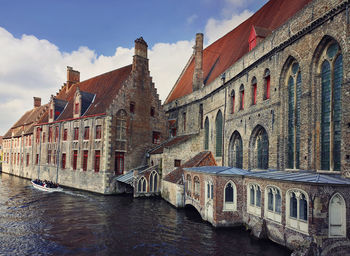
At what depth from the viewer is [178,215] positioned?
16844 mm

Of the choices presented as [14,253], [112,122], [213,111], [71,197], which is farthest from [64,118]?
[14,253]

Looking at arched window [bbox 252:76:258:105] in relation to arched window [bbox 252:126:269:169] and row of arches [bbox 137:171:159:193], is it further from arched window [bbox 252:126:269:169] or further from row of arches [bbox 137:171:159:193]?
row of arches [bbox 137:171:159:193]

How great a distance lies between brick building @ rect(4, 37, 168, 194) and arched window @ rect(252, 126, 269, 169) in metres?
13.2

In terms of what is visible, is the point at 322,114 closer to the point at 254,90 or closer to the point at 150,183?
the point at 254,90

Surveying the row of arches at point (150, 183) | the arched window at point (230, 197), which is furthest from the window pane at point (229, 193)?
the row of arches at point (150, 183)

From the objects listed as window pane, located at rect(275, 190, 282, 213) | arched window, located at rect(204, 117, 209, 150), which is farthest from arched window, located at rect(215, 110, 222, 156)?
window pane, located at rect(275, 190, 282, 213)

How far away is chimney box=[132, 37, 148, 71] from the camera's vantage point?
2680cm

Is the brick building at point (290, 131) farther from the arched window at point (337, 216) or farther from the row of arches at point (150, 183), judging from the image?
the row of arches at point (150, 183)

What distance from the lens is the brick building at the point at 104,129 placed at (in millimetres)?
24922

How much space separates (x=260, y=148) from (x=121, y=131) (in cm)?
1381

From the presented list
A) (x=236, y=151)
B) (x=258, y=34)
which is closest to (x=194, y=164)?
(x=236, y=151)

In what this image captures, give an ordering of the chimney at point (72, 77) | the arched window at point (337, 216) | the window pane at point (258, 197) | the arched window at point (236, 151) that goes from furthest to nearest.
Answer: the chimney at point (72, 77)
the arched window at point (236, 151)
the window pane at point (258, 197)
the arched window at point (337, 216)

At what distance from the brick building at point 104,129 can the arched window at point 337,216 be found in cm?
1875

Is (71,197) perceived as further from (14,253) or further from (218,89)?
(218,89)
